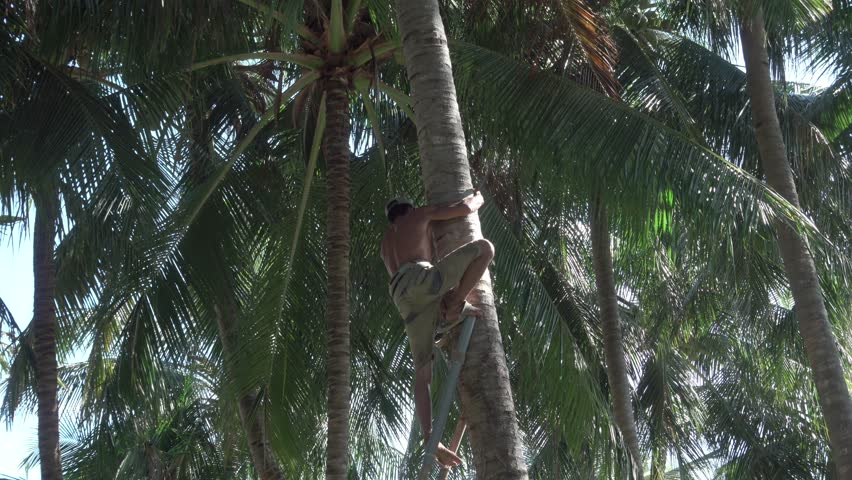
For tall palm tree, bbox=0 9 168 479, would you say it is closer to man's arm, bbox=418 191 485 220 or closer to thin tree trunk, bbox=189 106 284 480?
thin tree trunk, bbox=189 106 284 480

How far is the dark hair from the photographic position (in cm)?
636

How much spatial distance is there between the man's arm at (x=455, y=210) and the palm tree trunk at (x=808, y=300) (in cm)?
541

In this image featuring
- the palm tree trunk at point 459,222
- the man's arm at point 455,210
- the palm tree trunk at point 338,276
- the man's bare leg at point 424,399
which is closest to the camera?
the palm tree trunk at point 459,222

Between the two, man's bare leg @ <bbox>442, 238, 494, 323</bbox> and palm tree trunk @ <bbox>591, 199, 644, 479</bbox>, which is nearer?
man's bare leg @ <bbox>442, 238, 494, 323</bbox>

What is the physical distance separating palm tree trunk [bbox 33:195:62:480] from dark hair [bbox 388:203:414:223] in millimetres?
6664

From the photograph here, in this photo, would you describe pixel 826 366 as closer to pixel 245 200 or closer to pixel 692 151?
pixel 692 151

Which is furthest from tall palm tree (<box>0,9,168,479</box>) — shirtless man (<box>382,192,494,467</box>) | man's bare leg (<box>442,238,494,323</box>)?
man's bare leg (<box>442,238,494,323</box>)

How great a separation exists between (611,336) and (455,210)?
7.42 meters

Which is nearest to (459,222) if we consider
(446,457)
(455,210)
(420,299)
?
(455,210)

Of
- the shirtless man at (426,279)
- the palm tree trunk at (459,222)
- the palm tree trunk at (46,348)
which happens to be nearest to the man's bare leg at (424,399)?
the shirtless man at (426,279)

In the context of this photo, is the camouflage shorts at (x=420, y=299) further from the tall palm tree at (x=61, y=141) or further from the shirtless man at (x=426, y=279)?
the tall palm tree at (x=61, y=141)

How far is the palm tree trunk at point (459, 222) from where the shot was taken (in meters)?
4.70

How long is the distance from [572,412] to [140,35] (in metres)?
5.40

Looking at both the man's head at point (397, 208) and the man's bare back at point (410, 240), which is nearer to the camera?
the man's bare back at point (410, 240)
